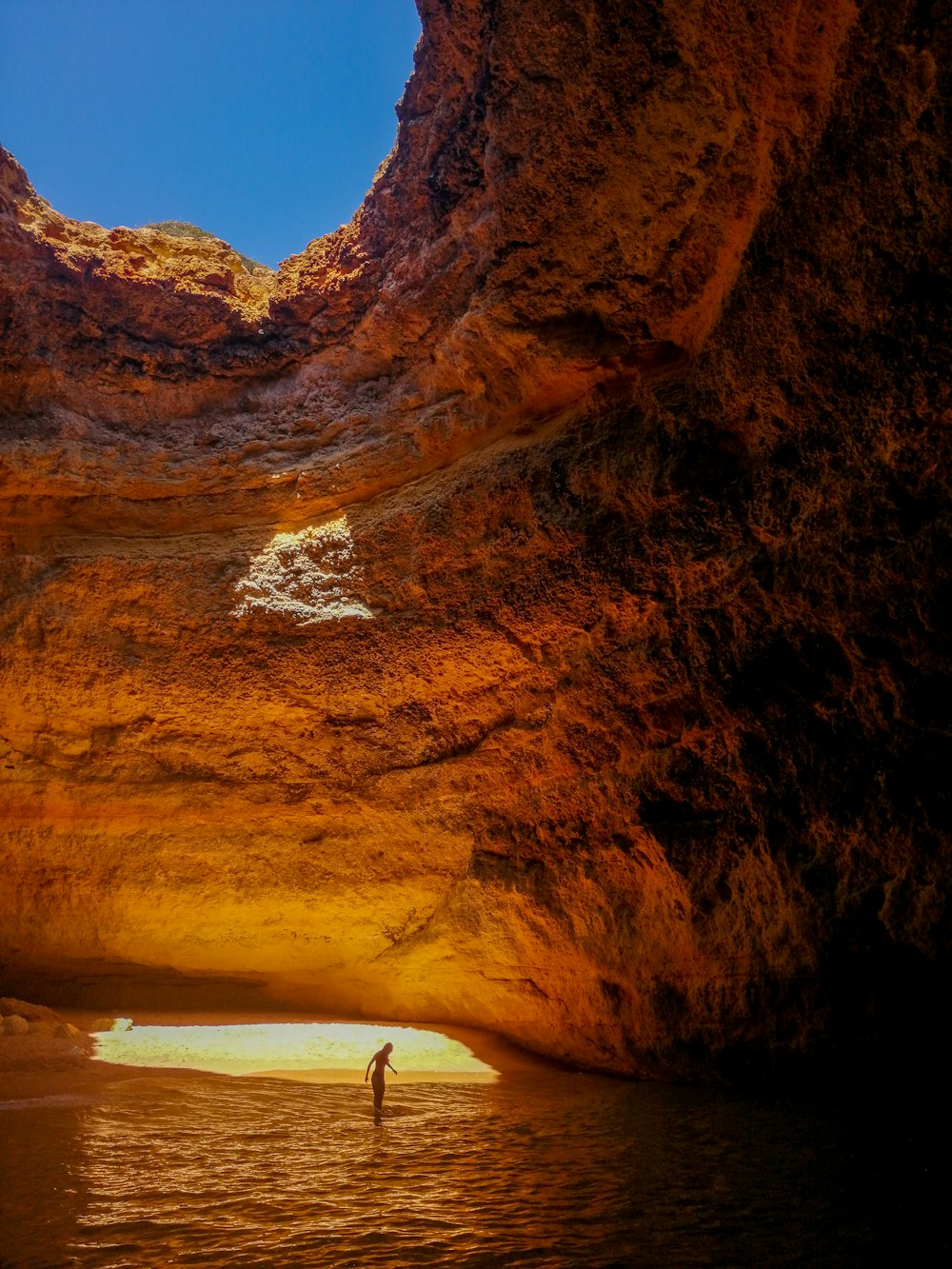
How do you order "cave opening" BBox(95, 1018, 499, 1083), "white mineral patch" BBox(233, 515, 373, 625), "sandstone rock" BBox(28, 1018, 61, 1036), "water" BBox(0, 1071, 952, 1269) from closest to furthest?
"water" BBox(0, 1071, 952, 1269) → "sandstone rock" BBox(28, 1018, 61, 1036) → "cave opening" BBox(95, 1018, 499, 1083) → "white mineral patch" BBox(233, 515, 373, 625)

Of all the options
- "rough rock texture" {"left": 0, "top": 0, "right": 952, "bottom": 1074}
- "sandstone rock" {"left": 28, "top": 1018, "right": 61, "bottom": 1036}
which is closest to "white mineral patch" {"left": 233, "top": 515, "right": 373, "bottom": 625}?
"rough rock texture" {"left": 0, "top": 0, "right": 952, "bottom": 1074}

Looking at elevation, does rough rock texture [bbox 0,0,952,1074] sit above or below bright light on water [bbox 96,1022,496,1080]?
above

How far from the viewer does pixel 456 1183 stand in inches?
150

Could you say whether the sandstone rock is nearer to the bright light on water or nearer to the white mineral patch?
the bright light on water

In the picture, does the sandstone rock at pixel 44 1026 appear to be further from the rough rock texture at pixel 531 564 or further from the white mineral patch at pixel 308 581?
the white mineral patch at pixel 308 581

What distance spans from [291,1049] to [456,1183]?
377cm

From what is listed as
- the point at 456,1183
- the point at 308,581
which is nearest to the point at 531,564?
the point at 308,581

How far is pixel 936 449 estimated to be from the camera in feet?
15.1

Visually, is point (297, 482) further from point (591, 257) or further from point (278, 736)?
point (591, 257)

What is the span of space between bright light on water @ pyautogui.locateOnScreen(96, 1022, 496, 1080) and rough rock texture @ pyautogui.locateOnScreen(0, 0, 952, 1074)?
70 cm

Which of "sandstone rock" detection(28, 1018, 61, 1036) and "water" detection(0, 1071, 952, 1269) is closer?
"water" detection(0, 1071, 952, 1269)

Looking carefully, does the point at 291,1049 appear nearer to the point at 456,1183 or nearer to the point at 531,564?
the point at 456,1183

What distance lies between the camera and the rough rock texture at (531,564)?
15.4ft

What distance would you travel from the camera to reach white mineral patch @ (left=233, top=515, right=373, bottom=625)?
6.98m
